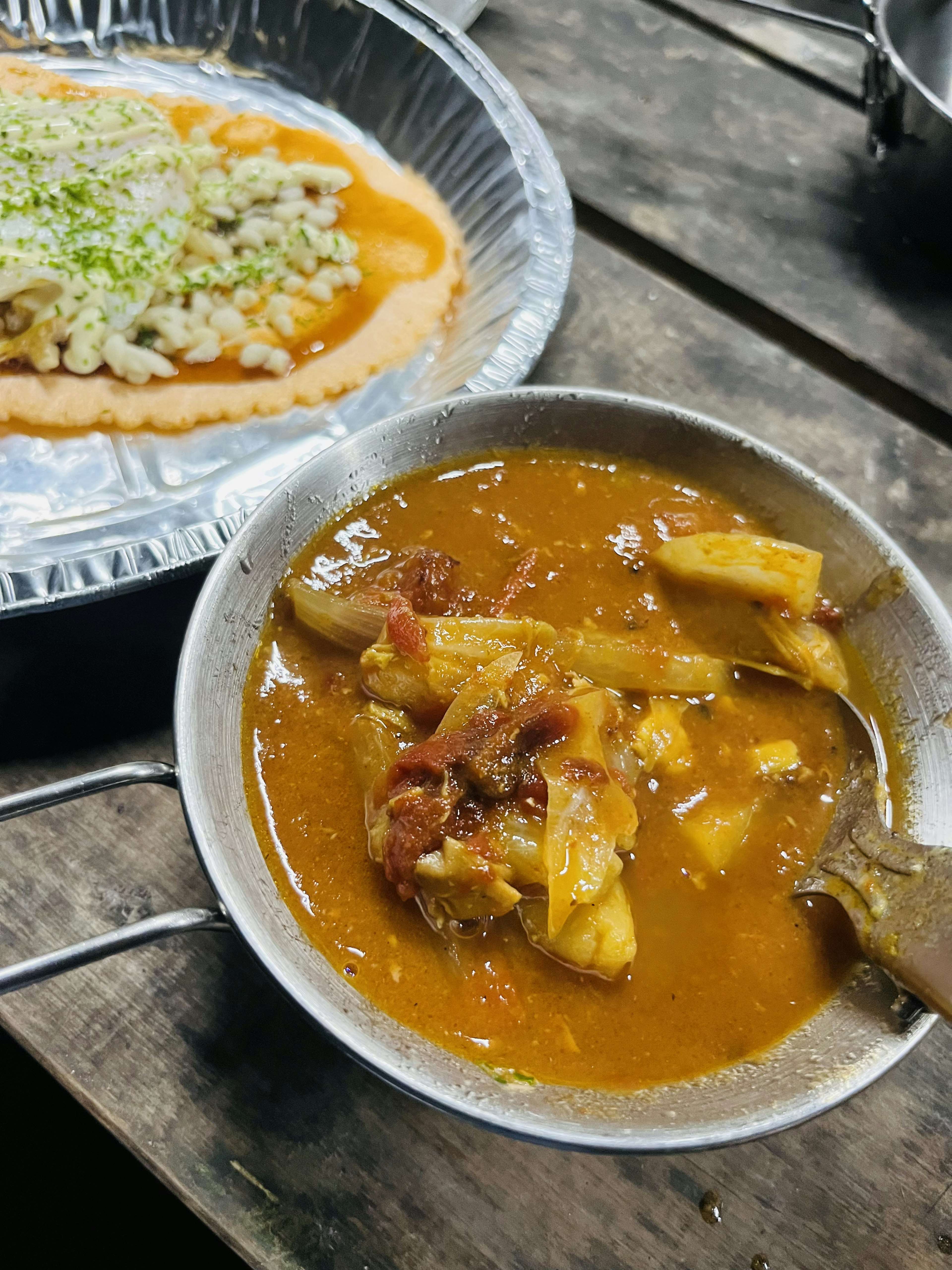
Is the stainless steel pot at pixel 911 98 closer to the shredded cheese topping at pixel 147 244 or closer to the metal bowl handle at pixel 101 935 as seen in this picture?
the shredded cheese topping at pixel 147 244

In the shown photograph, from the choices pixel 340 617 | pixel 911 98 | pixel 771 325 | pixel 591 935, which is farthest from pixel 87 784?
pixel 911 98

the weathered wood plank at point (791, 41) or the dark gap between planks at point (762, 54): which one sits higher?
the weathered wood plank at point (791, 41)

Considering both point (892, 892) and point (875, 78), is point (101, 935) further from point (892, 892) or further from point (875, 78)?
point (875, 78)

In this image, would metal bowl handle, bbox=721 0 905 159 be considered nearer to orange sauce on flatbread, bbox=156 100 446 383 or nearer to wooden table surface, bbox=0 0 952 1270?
wooden table surface, bbox=0 0 952 1270

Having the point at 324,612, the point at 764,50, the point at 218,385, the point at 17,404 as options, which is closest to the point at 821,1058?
the point at 324,612

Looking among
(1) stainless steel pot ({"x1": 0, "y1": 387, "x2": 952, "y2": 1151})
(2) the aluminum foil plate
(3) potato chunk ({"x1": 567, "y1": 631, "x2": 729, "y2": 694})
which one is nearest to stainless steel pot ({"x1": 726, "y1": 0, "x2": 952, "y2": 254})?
(2) the aluminum foil plate

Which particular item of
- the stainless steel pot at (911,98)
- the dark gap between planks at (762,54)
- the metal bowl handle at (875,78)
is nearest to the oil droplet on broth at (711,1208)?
the stainless steel pot at (911,98)

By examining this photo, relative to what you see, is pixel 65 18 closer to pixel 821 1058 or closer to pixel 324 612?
pixel 324 612
